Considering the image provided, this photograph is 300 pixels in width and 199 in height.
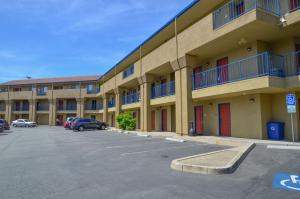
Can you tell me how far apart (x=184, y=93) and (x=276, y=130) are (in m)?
6.47

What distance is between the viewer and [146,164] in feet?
29.5

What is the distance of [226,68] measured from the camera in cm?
1745

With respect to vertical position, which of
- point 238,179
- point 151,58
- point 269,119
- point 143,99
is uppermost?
point 151,58

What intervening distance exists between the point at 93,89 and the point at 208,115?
34329mm

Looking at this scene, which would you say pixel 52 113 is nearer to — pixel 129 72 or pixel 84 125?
pixel 84 125

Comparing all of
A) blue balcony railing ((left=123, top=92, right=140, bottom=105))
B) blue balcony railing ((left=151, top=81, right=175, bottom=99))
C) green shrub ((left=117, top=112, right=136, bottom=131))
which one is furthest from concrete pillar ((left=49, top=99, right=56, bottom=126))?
blue balcony railing ((left=151, top=81, right=175, bottom=99))

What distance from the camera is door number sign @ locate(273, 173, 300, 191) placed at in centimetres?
592

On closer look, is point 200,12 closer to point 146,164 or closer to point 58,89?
point 146,164

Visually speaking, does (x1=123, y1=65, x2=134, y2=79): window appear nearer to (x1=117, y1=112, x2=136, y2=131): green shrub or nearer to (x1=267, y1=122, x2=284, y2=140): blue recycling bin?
(x1=117, y1=112, x2=136, y2=131): green shrub

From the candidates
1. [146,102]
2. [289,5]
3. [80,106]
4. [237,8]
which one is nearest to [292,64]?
[289,5]

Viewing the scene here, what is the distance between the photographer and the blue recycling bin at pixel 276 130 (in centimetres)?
1432

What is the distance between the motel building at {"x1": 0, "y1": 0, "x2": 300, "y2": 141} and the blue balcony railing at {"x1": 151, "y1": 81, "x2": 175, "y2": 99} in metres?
0.10

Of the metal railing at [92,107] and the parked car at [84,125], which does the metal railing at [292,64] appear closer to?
the parked car at [84,125]

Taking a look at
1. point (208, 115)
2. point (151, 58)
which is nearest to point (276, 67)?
point (208, 115)
